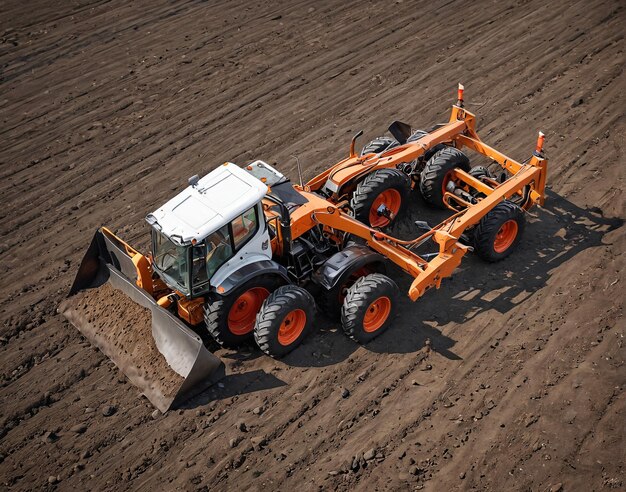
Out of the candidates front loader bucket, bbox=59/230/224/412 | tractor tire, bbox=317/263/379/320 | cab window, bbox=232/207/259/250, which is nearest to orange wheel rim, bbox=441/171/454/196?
tractor tire, bbox=317/263/379/320

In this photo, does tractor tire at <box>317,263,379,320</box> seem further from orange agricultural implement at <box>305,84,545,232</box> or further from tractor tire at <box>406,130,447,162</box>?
tractor tire at <box>406,130,447,162</box>

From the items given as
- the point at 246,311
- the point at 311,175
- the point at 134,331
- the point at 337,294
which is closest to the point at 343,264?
the point at 337,294

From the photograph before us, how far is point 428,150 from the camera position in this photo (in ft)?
38.9

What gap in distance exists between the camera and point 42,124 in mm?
14492

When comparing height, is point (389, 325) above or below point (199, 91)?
below

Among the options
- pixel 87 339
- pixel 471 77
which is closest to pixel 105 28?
pixel 471 77

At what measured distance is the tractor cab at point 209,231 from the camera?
8422 millimetres

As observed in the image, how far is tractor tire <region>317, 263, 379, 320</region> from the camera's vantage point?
9.36 metres

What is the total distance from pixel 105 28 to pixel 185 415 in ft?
39.5

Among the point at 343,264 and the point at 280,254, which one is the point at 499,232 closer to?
the point at 343,264

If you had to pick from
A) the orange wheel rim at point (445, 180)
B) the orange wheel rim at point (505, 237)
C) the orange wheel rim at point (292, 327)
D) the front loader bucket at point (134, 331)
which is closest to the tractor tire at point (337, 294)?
the orange wheel rim at point (292, 327)

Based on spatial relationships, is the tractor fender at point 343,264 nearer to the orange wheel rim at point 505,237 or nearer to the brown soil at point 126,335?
the orange wheel rim at point 505,237

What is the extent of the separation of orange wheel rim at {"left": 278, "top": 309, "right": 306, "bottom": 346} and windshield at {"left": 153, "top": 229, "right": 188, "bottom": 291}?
139 cm

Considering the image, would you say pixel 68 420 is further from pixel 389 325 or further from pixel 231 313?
pixel 389 325
